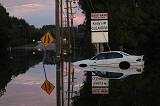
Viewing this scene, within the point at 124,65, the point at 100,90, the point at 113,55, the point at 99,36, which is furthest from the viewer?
the point at 99,36

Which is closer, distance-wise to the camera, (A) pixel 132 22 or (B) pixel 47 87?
(B) pixel 47 87

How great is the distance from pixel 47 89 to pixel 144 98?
5.04m

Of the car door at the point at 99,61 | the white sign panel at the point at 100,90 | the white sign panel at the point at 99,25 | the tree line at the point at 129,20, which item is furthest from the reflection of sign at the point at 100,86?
the tree line at the point at 129,20

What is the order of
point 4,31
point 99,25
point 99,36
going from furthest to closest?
point 4,31 → point 99,36 → point 99,25

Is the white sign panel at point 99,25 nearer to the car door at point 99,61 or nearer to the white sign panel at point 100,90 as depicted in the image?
the car door at point 99,61

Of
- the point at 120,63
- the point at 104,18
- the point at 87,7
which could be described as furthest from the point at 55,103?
the point at 87,7

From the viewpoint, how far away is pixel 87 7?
233ft

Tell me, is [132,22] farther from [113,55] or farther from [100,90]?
[100,90]

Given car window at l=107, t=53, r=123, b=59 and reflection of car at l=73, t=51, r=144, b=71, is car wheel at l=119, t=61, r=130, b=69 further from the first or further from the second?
car window at l=107, t=53, r=123, b=59

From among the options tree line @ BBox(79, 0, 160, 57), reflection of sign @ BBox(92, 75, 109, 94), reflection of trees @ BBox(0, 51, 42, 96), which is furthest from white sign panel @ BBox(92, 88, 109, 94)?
tree line @ BBox(79, 0, 160, 57)

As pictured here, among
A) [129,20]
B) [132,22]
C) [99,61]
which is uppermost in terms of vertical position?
[129,20]

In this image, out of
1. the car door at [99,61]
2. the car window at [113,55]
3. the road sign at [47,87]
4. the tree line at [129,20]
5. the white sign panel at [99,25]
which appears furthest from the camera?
the tree line at [129,20]

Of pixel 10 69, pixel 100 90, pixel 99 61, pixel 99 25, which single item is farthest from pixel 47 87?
pixel 99 25

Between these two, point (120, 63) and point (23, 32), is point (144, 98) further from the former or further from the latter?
point (23, 32)
